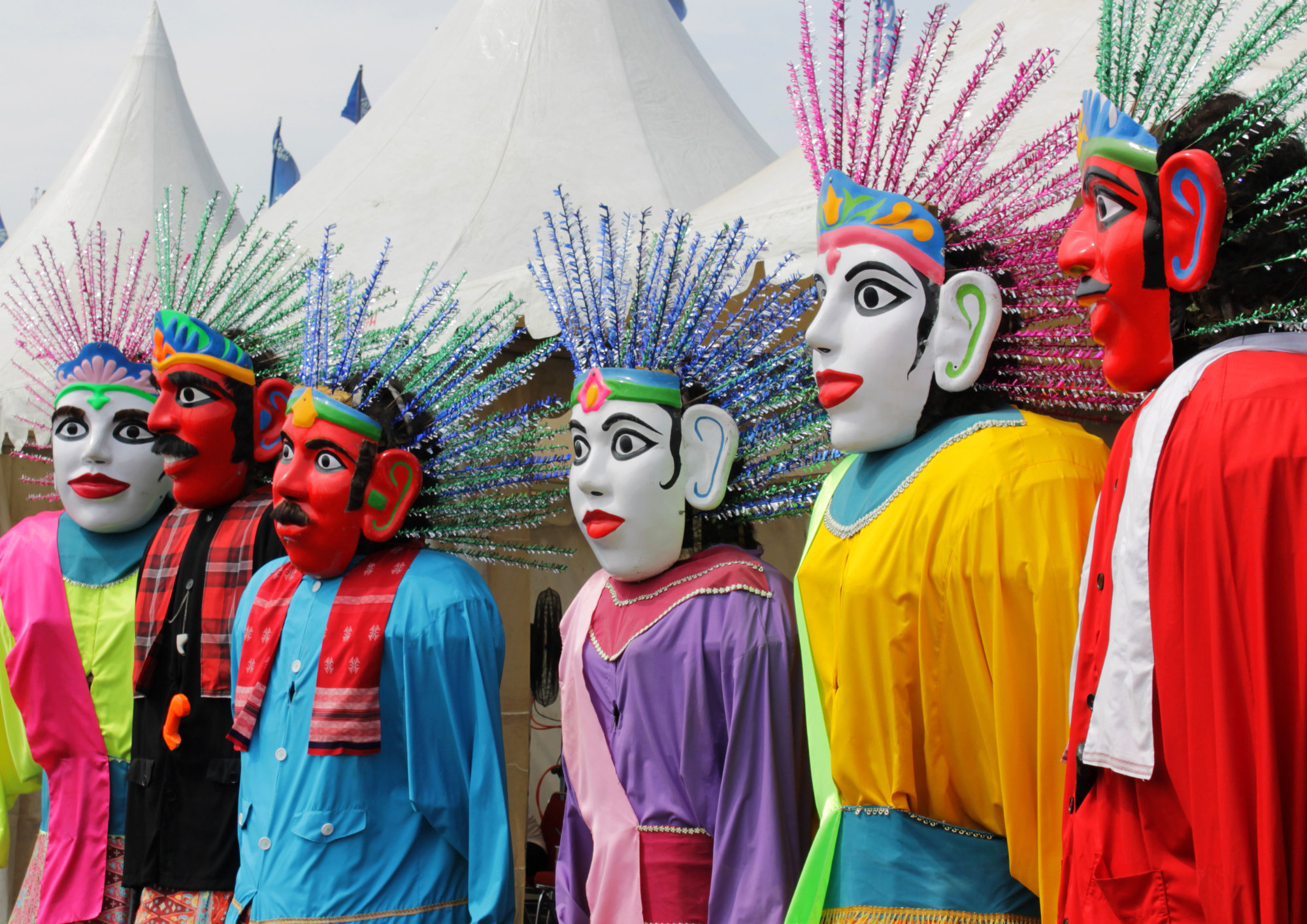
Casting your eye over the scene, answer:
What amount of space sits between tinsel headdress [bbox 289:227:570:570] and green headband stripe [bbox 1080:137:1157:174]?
163cm

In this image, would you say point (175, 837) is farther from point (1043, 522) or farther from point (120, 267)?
point (120, 267)

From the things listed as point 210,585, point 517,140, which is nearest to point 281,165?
point 517,140

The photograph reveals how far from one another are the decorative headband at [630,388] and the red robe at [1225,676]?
1342 mm

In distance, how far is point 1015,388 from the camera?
2.31m

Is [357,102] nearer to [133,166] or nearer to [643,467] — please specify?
[133,166]

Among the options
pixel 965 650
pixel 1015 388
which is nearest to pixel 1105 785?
pixel 965 650

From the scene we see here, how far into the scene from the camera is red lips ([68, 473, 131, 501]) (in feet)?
11.9

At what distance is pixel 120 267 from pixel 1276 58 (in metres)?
5.21

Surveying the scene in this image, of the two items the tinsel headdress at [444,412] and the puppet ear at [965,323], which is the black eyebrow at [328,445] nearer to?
the tinsel headdress at [444,412]

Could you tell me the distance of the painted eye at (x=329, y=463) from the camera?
10.1 ft

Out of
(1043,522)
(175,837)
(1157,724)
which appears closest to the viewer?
(1157,724)

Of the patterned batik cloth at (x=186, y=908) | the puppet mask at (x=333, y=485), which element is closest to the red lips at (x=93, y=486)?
the puppet mask at (x=333, y=485)

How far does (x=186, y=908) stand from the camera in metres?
3.24

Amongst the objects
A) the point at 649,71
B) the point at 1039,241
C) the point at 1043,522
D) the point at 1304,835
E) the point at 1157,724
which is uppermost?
the point at 649,71
